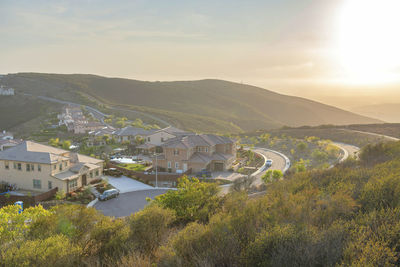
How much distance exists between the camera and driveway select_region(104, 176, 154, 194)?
31.2 metres

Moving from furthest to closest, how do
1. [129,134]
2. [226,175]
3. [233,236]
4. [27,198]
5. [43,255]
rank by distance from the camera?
1. [129,134]
2. [226,175]
3. [27,198]
4. [233,236]
5. [43,255]

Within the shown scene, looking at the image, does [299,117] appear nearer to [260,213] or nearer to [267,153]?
[267,153]

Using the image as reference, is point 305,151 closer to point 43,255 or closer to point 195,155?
point 195,155

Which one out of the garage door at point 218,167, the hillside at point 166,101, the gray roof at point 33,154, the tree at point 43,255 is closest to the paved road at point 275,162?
the garage door at point 218,167

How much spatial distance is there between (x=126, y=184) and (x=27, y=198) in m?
9.99

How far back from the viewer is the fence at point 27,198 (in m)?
26.7

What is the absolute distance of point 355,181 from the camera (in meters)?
16.1

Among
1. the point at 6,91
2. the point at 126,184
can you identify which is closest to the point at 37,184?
the point at 126,184

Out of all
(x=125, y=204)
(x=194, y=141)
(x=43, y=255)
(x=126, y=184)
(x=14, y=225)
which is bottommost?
(x=125, y=204)

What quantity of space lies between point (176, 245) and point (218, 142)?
104ft

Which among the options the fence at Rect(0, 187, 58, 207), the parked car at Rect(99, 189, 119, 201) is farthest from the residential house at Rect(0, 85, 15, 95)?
the parked car at Rect(99, 189, 119, 201)

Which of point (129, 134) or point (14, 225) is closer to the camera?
point (14, 225)

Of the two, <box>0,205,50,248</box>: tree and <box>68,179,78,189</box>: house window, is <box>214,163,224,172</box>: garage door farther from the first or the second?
<box>0,205,50,248</box>: tree

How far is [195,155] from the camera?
37719 millimetres
